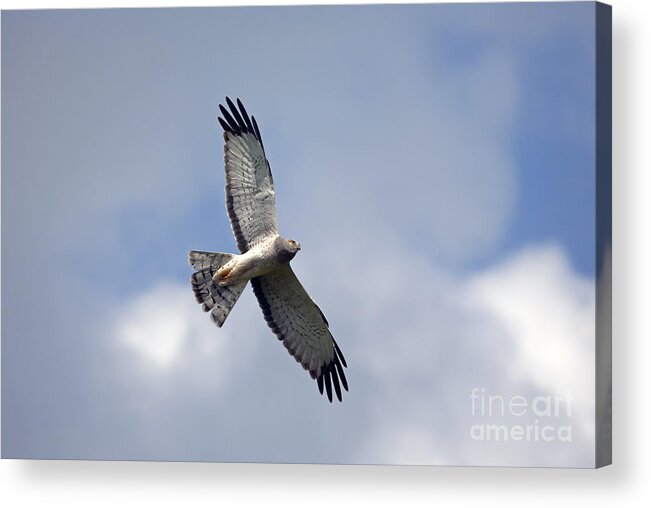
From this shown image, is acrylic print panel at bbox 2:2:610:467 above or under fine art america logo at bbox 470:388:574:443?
above

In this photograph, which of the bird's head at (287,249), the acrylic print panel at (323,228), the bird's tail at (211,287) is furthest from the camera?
the bird's tail at (211,287)

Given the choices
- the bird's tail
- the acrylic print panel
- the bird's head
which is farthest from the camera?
the bird's tail

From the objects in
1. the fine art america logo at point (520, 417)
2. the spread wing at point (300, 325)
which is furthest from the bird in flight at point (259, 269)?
the fine art america logo at point (520, 417)

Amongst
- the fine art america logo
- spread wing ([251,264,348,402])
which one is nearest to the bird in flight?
spread wing ([251,264,348,402])

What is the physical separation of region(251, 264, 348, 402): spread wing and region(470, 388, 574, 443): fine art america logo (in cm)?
83

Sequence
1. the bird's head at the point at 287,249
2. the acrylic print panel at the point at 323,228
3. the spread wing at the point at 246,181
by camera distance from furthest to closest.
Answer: the spread wing at the point at 246,181, the bird's head at the point at 287,249, the acrylic print panel at the point at 323,228

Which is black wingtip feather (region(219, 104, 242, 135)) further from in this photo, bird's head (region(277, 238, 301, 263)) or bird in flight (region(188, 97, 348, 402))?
bird's head (region(277, 238, 301, 263))

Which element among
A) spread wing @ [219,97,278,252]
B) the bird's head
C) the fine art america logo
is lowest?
the fine art america logo

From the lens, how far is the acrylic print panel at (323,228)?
827cm

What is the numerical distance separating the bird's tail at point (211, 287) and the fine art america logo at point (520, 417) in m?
1.55

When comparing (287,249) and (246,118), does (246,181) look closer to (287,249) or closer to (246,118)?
(246,118)

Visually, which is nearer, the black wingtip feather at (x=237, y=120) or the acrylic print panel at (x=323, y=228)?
the acrylic print panel at (x=323, y=228)

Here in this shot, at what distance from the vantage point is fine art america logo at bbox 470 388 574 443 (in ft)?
27.2

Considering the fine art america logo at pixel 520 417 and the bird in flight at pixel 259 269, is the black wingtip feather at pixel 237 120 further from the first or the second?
the fine art america logo at pixel 520 417
